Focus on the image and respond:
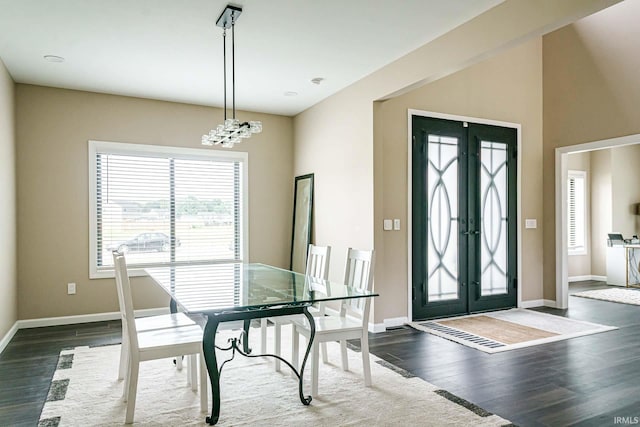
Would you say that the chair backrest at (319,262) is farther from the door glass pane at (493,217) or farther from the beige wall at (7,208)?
the beige wall at (7,208)

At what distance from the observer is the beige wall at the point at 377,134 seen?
304 cm

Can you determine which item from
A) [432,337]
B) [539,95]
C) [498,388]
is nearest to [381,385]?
[498,388]

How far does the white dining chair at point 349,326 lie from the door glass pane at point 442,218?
1.86 metres

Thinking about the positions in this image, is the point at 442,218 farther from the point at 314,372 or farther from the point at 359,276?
the point at 314,372

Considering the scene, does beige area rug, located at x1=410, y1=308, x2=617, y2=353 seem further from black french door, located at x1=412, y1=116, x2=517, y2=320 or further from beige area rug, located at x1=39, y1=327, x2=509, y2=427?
beige area rug, located at x1=39, y1=327, x2=509, y2=427

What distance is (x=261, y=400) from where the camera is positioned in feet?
9.39

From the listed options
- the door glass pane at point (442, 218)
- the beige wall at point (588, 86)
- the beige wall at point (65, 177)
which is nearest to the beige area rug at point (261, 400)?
the beige wall at point (65, 177)

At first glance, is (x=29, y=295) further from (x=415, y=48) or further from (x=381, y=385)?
(x=415, y=48)

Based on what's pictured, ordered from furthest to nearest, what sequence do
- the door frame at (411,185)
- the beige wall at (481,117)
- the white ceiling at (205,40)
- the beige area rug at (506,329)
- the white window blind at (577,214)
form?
the white window blind at (577,214)
the door frame at (411,185)
the beige wall at (481,117)
the beige area rug at (506,329)
the white ceiling at (205,40)

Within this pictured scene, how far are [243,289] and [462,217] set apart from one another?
3.34 meters

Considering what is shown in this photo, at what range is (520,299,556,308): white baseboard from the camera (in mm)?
5852

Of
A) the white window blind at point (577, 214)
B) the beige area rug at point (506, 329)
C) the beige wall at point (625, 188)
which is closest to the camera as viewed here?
the beige area rug at point (506, 329)

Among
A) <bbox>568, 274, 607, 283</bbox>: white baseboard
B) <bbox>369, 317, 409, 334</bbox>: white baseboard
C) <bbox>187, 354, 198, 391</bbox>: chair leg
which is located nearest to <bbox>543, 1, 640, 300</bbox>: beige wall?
<bbox>369, 317, 409, 334</bbox>: white baseboard

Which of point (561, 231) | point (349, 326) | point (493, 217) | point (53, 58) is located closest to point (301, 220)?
point (493, 217)
